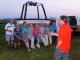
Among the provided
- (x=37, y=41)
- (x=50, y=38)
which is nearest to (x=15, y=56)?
(x=37, y=41)

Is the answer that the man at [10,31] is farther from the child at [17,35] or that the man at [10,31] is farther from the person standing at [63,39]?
the person standing at [63,39]

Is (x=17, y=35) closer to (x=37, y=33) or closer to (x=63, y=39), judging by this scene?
(x=37, y=33)

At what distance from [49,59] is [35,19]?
712 centimetres

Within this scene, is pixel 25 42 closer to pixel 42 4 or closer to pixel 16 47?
pixel 16 47

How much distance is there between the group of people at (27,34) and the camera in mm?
17594

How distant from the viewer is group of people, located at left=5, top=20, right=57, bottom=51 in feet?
57.7

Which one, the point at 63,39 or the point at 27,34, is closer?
the point at 63,39

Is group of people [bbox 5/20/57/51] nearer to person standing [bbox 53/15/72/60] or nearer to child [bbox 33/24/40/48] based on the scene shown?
child [bbox 33/24/40/48]

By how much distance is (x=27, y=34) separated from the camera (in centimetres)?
1823

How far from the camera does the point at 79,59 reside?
13.4 meters

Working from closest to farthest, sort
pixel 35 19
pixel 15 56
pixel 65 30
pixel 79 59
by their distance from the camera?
pixel 65 30, pixel 79 59, pixel 15 56, pixel 35 19

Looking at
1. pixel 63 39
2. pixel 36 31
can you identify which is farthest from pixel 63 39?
pixel 36 31

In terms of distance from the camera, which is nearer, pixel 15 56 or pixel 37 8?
pixel 15 56

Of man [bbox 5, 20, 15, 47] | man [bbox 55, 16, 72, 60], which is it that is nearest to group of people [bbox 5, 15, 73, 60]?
man [bbox 5, 20, 15, 47]
